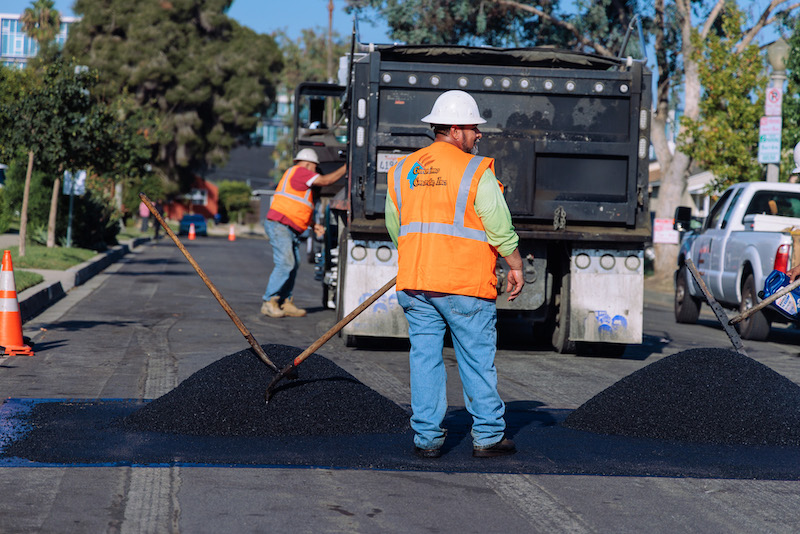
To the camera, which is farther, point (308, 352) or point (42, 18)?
point (42, 18)

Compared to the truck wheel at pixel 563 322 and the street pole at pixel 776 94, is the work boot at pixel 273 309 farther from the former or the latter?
the street pole at pixel 776 94

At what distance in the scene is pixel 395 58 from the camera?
10.3 metres

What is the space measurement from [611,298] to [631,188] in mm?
1047

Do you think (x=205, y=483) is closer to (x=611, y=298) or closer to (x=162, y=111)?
(x=611, y=298)

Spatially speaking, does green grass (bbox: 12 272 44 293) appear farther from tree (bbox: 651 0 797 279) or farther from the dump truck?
tree (bbox: 651 0 797 279)

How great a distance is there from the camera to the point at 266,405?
20.5 feet

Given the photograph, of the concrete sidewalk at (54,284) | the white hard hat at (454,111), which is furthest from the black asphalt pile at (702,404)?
the concrete sidewalk at (54,284)

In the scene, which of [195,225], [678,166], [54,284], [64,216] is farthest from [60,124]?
[195,225]

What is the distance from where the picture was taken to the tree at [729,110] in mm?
20562

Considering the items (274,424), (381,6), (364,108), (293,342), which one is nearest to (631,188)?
(364,108)

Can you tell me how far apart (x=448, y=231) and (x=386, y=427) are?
54.3 inches

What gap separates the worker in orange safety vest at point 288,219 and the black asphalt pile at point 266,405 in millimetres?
6439

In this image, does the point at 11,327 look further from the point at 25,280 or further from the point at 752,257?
the point at 752,257

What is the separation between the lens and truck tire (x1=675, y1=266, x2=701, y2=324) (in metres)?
15.7
